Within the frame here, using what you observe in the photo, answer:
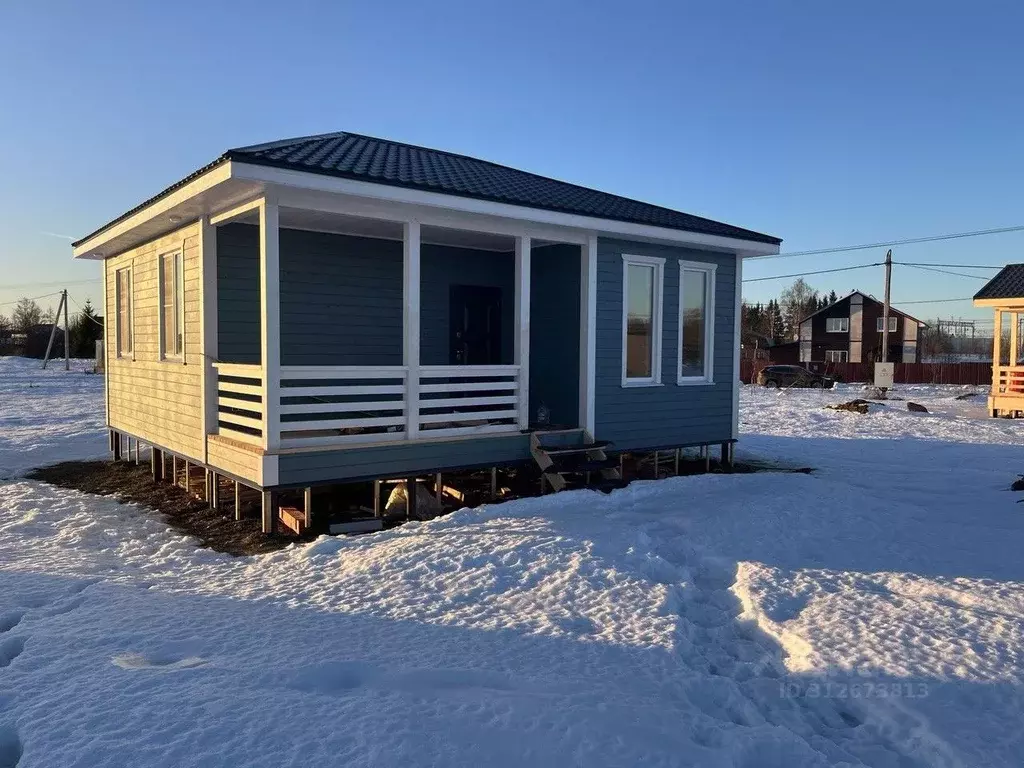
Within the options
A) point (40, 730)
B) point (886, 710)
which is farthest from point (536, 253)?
point (40, 730)

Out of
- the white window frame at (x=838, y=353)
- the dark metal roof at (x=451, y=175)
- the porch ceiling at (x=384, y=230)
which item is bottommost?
the white window frame at (x=838, y=353)

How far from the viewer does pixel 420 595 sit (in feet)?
16.9

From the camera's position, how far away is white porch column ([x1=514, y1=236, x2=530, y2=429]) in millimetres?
8406

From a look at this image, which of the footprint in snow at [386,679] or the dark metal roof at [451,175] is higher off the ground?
the dark metal roof at [451,175]

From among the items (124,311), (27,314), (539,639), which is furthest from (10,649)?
(27,314)

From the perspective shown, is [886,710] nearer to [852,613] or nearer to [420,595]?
[852,613]

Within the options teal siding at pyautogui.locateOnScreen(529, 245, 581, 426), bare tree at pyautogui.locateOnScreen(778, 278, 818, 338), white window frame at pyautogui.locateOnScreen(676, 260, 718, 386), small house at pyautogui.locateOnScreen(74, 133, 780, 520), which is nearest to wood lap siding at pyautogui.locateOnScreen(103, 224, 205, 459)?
small house at pyautogui.locateOnScreen(74, 133, 780, 520)

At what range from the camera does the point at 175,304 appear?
915cm

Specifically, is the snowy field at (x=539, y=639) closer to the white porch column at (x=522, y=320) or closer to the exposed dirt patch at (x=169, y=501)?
the exposed dirt patch at (x=169, y=501)

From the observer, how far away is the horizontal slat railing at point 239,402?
7105 mm

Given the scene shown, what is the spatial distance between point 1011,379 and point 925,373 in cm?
1936

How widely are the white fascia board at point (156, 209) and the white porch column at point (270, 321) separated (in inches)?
17.8

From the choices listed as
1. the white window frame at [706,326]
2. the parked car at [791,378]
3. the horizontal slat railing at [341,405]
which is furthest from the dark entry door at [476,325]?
the parked car at [791,378]

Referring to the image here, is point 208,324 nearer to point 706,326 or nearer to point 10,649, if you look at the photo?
point 10,649
